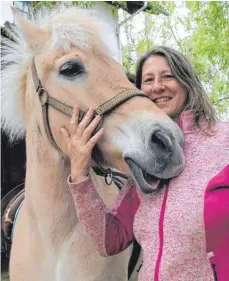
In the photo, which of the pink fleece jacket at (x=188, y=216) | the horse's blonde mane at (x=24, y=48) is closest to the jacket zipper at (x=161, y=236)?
the pink fleece jacket at (x=188, y=216)

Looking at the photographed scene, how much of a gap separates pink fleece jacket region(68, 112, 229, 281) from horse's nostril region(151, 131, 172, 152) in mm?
103

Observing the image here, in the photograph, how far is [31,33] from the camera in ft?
5.75

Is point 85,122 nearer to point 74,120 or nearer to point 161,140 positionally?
point 74,120

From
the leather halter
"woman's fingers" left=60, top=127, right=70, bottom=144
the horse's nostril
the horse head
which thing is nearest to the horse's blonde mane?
the horse head

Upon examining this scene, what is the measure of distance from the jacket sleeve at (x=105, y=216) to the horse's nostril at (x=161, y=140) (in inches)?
12.1

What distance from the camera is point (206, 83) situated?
8.48m

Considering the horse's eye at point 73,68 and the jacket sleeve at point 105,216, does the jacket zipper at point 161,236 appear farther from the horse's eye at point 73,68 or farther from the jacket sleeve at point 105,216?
the horse's eye at point 73,68

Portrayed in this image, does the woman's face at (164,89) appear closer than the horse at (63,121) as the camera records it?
No

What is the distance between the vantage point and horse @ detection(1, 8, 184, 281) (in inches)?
58.6

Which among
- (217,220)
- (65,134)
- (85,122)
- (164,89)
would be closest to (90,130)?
(85,122)

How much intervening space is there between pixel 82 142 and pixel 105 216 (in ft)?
1.07

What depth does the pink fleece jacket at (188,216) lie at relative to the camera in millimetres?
1186

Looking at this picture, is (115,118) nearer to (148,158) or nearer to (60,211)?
(148,158)

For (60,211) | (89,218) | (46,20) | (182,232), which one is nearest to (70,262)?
(60,211)
